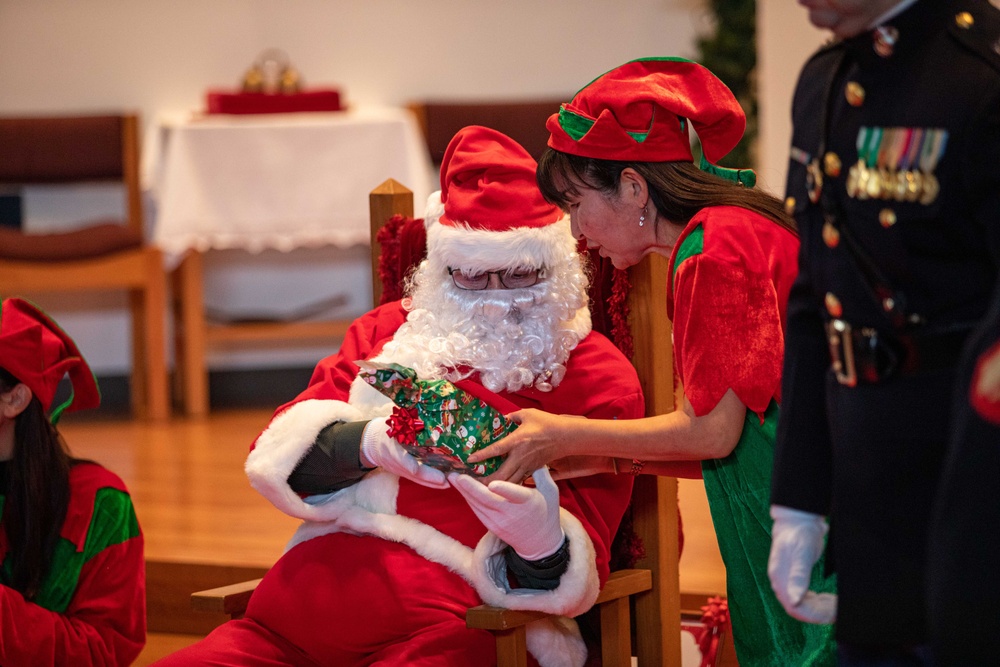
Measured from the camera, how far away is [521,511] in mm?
1810

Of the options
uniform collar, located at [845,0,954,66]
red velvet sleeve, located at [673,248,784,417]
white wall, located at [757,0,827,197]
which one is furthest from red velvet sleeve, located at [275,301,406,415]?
white wall, located at [757,0,827,197]

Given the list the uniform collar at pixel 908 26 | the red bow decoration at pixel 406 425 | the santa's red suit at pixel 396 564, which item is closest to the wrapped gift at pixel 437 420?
the red bow decoration at pixel 406 425

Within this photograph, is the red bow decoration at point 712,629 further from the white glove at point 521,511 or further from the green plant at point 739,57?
the green plant at point 739,57

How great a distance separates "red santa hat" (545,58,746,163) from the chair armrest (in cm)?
97

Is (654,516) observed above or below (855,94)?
below

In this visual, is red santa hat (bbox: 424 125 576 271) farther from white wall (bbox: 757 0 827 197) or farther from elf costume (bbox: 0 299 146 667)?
white wall (bbox: 757 0 827 197)

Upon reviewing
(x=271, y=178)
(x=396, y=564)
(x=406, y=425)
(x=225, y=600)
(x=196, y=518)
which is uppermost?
(x=271, y=178)

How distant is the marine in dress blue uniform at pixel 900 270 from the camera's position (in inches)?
46.3

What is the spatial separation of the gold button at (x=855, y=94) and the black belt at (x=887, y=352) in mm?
229


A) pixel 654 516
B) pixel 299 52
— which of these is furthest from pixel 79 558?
pixel 299 52

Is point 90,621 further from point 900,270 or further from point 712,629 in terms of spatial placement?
point 900,270

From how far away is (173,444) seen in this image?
4609 mm

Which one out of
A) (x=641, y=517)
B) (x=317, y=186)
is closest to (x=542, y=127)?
(x=317, y=186)

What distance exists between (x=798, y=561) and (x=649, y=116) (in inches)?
32.6
